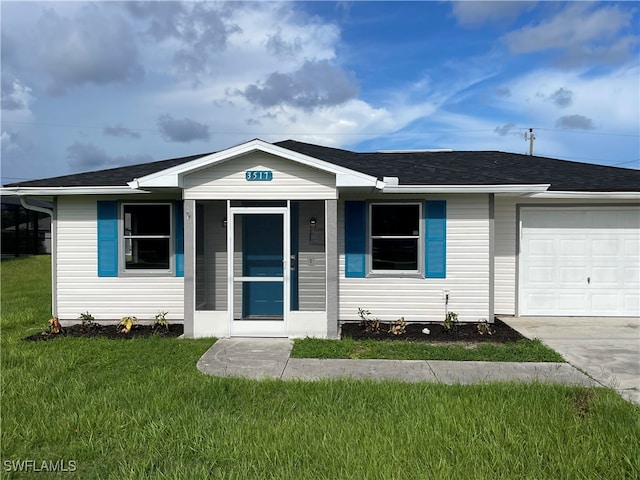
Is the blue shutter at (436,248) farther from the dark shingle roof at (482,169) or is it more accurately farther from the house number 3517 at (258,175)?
the house number 3517 at (258,175)

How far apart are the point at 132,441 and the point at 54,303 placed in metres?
6.41

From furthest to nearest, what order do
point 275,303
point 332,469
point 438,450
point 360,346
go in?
1. point 275,303
2. point 360,346
3. point 438,450
4. point 332,469

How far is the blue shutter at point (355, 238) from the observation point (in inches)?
348

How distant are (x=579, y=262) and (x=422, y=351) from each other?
4885mm

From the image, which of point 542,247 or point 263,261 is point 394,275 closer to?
point 263,261

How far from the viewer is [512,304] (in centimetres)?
960

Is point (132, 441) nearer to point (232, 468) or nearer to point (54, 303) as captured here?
point (232, 468)

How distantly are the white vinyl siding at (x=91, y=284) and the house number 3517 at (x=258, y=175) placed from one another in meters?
2.79

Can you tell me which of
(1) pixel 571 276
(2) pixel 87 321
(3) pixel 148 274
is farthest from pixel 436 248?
(2) pixel 87 321

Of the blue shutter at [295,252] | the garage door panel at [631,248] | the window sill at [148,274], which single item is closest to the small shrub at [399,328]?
the blue shutter at [295,252]

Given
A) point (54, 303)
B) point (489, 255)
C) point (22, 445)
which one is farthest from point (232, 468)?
point (54, 303)

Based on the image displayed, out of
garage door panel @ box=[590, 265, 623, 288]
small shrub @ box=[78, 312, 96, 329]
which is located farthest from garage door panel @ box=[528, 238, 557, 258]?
small shrub @ box=[78, 312, 96, 329]

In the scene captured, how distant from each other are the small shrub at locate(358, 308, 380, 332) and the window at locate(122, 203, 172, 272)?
387 cm

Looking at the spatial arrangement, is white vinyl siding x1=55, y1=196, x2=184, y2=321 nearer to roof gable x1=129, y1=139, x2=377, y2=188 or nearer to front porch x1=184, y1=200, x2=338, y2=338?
front porch x1=184, y1=200, x2=338, y2=338
